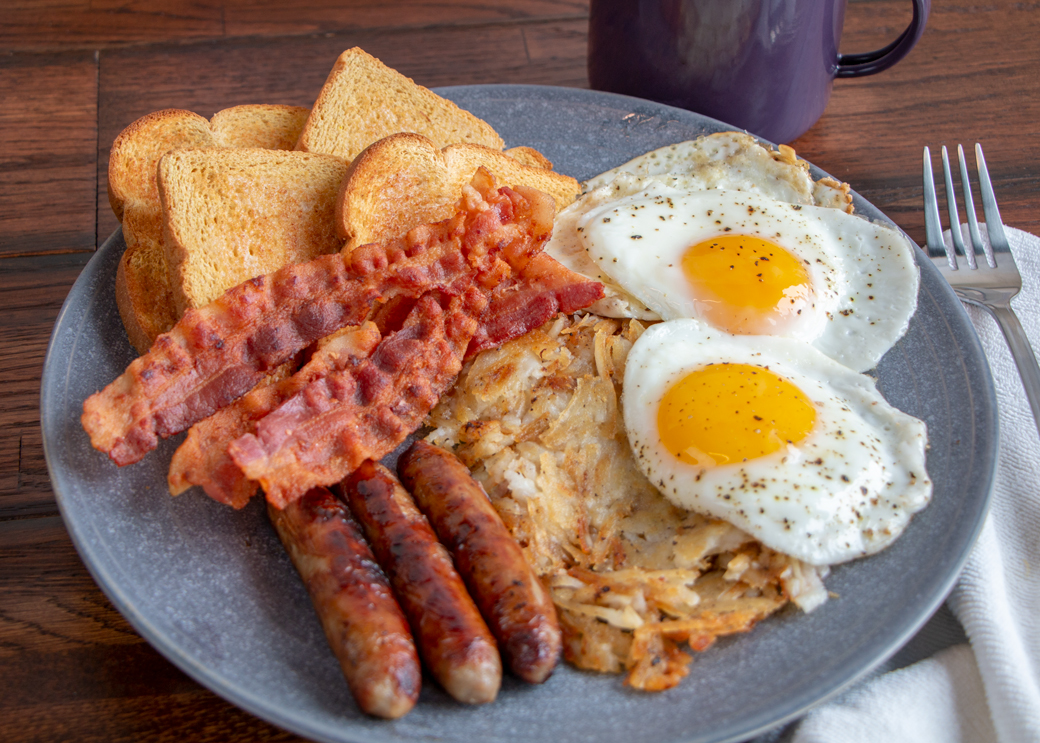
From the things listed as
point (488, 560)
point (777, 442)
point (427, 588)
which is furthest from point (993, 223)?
point (427, 588)

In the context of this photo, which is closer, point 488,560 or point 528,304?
point 488,560

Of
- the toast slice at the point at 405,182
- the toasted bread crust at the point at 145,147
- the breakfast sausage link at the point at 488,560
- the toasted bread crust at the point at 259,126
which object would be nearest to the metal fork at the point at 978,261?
the toast slice at the point at 405,182

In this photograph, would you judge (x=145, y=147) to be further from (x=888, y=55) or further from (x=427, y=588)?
(x=888, y=55)

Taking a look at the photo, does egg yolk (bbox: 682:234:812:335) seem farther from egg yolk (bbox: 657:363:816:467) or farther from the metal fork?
the metal fork

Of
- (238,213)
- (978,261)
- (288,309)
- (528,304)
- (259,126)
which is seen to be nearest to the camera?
(288,309)

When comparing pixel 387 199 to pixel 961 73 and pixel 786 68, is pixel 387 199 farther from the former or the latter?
pixel 961 73

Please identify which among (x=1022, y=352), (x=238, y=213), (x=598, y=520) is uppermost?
(x=238, y=213)

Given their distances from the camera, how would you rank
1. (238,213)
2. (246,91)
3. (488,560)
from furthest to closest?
(246,91) → (238,213) → (488,560)
